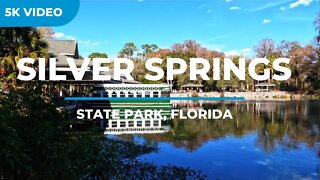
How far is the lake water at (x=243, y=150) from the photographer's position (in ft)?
49.1

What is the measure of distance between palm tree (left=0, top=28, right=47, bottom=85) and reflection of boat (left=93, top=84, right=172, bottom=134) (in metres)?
6.81

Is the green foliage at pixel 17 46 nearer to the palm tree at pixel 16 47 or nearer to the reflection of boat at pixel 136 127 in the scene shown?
the palm tree at pixel 16 47

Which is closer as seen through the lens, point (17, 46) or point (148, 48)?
point (17, 46)

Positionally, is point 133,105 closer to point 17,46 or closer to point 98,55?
point 17,46

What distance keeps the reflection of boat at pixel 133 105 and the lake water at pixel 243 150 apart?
191 centimetres

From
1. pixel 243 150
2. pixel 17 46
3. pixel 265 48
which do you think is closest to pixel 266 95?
pixel 265 48

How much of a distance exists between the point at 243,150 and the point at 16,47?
14.8 metres

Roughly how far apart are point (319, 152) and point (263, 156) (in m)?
3.12

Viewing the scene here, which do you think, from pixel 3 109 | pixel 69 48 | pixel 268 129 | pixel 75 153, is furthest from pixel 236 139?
pixel 69 48

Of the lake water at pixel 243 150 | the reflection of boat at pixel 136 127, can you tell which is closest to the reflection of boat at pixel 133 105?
the reflection of boat at pixel 136 127

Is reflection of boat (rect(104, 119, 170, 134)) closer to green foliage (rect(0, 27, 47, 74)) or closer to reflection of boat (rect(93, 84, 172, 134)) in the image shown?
reflection of boat (rect(93, 84, 172, 134))

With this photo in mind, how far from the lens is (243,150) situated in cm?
1952

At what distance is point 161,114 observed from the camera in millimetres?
35062

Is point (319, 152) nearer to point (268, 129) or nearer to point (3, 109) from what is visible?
point (268, 129)
